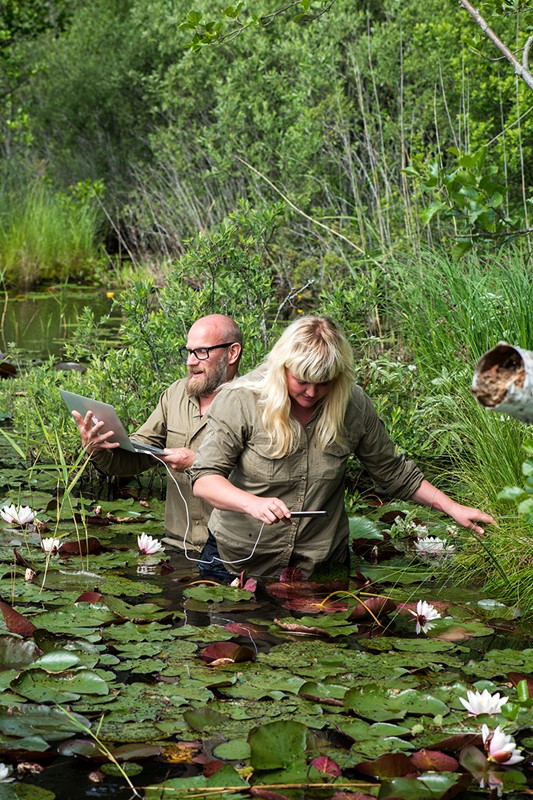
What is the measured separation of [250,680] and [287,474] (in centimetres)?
117

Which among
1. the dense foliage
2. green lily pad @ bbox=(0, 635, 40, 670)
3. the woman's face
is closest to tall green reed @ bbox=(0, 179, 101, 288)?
the dense foliage

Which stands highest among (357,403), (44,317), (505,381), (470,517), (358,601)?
(505,381)

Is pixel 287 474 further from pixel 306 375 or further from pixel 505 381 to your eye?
pixel 505 381

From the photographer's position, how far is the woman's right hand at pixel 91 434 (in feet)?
15.9

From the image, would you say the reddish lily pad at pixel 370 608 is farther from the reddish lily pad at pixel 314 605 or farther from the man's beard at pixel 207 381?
the man's beard at pixel 207 381

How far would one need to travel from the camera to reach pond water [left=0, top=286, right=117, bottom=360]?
10.4m

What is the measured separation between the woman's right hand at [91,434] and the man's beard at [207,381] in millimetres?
562

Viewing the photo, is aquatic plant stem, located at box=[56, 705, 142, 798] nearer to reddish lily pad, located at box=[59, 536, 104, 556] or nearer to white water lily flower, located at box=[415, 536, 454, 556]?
reddish lily pad, located at box=[59, 536, 104, 556]

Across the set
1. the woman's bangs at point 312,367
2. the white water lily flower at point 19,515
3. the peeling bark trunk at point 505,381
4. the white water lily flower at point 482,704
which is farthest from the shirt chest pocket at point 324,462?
the peeling bark trunk at point 505,381

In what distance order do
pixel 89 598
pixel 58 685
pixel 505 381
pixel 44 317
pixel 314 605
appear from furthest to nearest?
pixel 44 317 → pixel 314 605 → pixel 89 598 → pixel 58 685 → pixel 505 381

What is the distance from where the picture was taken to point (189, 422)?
17.6 feet

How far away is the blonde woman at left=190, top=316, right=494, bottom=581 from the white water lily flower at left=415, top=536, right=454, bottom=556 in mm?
238

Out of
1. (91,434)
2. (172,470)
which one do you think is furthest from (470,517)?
(91,434)

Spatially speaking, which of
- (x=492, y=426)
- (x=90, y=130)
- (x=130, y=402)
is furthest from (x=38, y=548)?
(x=90, y=130)
